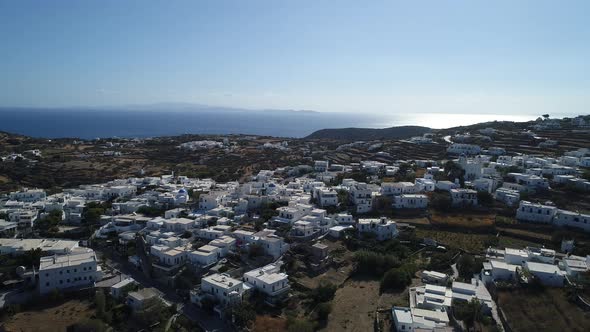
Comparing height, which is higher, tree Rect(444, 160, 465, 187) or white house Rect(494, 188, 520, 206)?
tree Rect(444, 160, 465, 187)

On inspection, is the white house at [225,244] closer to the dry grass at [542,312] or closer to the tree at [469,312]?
the tree at [469,312]

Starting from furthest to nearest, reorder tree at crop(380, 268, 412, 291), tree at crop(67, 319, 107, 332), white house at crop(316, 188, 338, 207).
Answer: white house at crop(316, 188, 338, 207), tree at crop(380, 268, 412, 291), tree at crop(67, 319, 107, 332)

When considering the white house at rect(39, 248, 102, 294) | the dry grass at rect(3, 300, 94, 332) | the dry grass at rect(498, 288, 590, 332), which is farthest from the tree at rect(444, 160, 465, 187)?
the dry grass at rect(3, 300, 94, 332)

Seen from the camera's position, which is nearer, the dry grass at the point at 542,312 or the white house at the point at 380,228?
the dry grass at the point at 542,312

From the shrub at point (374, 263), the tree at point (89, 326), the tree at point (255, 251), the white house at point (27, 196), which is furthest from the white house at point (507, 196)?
the white house at point (27, 196)

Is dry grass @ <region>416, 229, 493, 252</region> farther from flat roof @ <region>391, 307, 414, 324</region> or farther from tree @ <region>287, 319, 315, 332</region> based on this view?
tree @ <region>287, 319, 315, 332</region>

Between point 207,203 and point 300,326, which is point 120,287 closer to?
point 300,326

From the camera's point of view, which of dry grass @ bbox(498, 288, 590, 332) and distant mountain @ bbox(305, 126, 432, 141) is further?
distant mountain @ bbox(305, 126, 432, 141)
